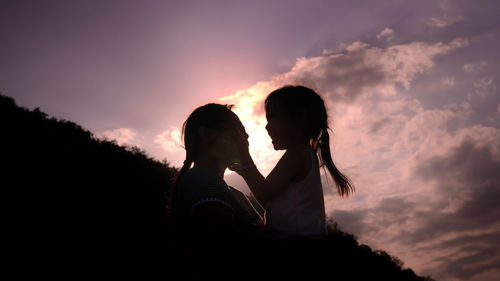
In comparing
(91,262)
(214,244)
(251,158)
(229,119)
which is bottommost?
(91,262)

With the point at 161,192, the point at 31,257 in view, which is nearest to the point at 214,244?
the point at 31,257

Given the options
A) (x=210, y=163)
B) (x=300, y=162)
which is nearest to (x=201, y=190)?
(x=210, y=163)

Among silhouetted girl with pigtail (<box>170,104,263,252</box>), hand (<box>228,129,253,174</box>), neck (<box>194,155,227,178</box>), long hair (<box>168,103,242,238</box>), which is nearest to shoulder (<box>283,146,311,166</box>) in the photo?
hand (<box>228,129,253,174</box>)

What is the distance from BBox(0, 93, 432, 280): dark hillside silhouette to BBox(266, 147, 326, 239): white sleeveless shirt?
128mm

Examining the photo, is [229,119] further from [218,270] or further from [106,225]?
[106,225]

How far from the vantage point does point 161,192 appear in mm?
8977

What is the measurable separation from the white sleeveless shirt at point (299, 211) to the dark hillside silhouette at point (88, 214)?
0.42ft

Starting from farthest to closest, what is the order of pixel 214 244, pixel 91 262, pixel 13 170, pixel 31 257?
pixel 13 170 → pixel 91 262 → pixel 31 257 → pixel 214 244

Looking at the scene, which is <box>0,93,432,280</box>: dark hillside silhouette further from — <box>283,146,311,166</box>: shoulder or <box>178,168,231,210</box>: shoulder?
<box>283,146,311,166</box>: shoulder

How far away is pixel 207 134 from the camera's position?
327cm

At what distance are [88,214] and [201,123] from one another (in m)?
4.44

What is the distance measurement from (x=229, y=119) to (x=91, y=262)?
12.7 feet

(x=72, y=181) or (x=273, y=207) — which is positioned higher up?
(x=72, y=181)

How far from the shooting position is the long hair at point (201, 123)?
3.29 m
